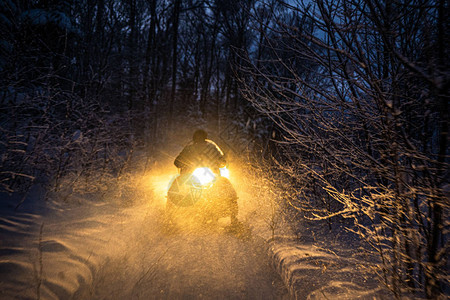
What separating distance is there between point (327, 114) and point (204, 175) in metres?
2.50

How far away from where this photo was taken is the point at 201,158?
4.37 meters

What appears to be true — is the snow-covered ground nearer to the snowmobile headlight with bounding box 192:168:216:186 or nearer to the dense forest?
the dense forest

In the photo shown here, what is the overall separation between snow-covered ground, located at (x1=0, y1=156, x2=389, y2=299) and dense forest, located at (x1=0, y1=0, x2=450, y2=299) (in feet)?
1.78

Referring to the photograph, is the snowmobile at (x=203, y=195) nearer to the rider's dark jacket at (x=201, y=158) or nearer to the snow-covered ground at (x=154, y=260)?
the rider's dark jacket at (x=201, y=158)

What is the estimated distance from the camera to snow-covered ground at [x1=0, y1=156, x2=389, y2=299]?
228cm

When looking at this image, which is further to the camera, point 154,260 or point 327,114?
point 154,260

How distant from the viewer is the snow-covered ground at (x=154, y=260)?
7.47ft

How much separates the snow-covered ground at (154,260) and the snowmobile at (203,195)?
1.36 feet

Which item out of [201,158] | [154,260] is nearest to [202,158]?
[201,158]

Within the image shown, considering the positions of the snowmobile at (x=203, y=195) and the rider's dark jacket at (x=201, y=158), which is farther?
the rider's dark jacket at (x=201, y=158)

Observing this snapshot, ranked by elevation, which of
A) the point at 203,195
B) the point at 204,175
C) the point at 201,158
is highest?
the point at 201,158

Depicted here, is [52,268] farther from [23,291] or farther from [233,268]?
[233,268]

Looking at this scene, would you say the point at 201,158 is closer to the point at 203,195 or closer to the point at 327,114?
the point at 203,195

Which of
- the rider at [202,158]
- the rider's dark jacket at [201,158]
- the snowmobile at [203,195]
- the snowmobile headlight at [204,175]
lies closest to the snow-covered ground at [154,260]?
the snowmobile at [203,195]
